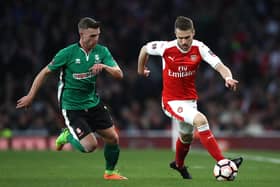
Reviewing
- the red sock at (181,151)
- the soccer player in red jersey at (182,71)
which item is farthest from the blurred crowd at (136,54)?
the soccer player in red jersey at (182,71)

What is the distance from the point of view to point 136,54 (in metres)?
24.7

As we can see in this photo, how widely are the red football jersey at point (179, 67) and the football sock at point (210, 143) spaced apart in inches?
32.5

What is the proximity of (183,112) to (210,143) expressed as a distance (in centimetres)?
69

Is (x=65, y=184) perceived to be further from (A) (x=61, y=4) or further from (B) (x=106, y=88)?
(A) (x=61, y=4)

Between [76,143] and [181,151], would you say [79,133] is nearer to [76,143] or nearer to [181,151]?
[76,143]

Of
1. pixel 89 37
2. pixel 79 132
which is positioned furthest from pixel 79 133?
pixel 89 37

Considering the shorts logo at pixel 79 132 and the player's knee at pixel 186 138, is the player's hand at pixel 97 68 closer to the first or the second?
the shorts logo at pixel 79 132

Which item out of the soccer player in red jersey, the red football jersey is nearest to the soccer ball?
the soccer player in red jersey

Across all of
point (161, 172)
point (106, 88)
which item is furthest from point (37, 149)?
point (161, 172)

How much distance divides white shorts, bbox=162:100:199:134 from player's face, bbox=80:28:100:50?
52.2 inches

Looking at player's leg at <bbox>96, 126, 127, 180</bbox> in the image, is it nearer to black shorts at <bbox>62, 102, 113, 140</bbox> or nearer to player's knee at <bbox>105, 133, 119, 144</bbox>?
player's knee at <bbox>105, 133, 119, 144</bbox>

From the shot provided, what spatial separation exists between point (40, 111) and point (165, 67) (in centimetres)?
1157

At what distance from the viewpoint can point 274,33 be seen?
24.9 metres

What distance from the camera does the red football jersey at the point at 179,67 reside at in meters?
11.7
